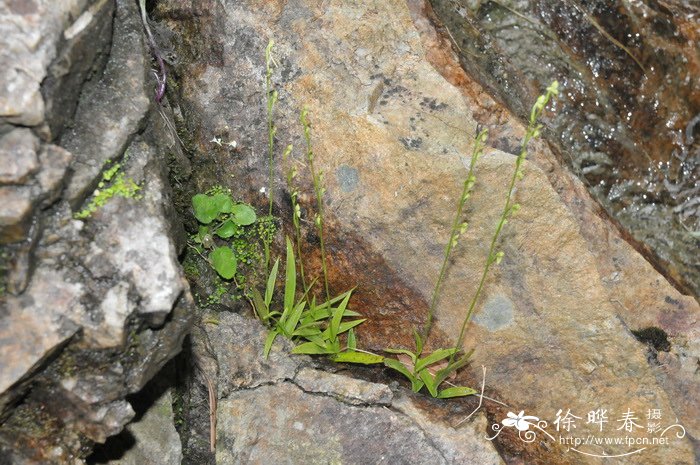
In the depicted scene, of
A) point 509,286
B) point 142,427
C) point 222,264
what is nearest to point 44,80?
point 222,264

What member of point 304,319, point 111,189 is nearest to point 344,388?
point 304,319

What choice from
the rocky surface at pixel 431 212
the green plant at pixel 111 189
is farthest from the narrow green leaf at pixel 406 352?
the green plant at pixel 111 189

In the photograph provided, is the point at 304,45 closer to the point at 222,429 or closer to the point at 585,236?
the point at 585,236

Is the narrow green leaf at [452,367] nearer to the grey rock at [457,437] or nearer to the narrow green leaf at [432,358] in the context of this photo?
the narrow green leaf at [432,358]

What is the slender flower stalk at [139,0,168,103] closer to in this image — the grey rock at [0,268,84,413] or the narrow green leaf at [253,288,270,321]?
the narrow green leaf at [253,288,270,321]

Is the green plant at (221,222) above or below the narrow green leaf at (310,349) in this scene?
above

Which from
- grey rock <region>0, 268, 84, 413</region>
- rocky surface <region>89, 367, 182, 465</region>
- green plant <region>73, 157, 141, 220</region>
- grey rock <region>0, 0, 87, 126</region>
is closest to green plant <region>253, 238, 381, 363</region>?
rocky surface <region>89, 367, 182, 465</region>
